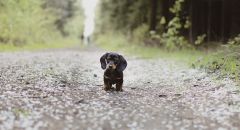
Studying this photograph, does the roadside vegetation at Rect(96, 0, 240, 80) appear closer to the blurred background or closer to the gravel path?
the blurred background

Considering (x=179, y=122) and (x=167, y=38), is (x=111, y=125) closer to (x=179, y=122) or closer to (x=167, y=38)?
(x=179, y=122)

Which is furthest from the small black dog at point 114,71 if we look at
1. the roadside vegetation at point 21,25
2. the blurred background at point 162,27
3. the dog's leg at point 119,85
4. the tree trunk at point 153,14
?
the tree trunk at point 153,14

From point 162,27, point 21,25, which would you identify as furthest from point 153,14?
point 21,25

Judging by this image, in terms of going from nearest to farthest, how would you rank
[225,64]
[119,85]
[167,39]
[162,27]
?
[119,85] < [225,64] < [167,39] < [162,27]

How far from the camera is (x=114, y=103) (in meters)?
11.0

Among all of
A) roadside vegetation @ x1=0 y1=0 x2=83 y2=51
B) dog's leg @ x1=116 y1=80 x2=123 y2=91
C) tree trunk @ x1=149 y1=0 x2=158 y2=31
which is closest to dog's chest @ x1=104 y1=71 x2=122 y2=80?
dog's leg @ x1=116 y1=80 x2=123 y2=91

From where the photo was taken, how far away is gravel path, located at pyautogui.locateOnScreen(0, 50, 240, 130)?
8891 mm

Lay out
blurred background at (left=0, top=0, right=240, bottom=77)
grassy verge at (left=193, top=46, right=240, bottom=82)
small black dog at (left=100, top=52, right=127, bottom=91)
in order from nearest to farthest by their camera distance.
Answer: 1. small black dog at (left=100, top=52, right=127, bottom=91)
2. grassy verge at (left=193, top=46, right=240, bottom=82)
3. blurred background at (left=0, top=0, right=240, bottom=77)

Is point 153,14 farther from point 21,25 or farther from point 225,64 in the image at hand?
point 225,64

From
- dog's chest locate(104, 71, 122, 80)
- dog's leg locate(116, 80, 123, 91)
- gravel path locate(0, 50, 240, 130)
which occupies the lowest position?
gravel path locate(0, 50, 240, 130)

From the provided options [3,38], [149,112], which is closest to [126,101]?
[149,112]

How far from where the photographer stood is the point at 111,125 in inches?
347

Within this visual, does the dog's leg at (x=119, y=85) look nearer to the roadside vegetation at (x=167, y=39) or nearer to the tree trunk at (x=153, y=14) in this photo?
the roadside vegetation at (x=167, y=39)

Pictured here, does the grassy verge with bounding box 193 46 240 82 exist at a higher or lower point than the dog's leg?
higher
